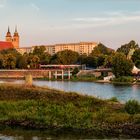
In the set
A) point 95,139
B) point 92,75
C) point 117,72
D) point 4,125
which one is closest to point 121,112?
point 95,139

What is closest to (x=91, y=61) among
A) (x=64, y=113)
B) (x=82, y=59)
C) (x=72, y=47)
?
(x=82, y=59)

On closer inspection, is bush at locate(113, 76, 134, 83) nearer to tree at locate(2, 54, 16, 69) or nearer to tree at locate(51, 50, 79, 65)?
tree at locate(2, 54, 16, 69)

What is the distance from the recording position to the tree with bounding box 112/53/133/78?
3339 inches

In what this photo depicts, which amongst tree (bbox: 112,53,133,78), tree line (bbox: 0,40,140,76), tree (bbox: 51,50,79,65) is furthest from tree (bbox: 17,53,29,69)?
tree (bbox: 112,53,133,78)

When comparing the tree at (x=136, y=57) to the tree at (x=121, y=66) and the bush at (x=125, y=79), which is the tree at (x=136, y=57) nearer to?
the tree at (x=121, y=66)

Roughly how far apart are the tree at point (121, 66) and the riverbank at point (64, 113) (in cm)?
6042

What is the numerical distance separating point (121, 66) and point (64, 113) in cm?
6506

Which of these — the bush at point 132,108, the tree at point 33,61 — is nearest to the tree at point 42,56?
the tree at point 33,61

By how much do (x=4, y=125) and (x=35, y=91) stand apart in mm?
4388

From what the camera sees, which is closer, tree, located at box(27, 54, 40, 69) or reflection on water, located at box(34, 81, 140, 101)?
reflection on water, located at box(34, 81, 140, 101)

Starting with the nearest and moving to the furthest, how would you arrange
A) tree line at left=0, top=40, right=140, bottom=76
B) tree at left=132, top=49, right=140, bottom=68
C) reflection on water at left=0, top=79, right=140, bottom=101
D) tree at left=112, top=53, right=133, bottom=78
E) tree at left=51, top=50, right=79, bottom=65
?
reflection on water at left=0, top=79, right=140, bottom=101, tree at left=112, top=53, right=133, bottom=78, tree line at left=0, top=40, right=140, bottom=76, tree at left=132, top=49, right=140, bottom=68, tree at left=51, top=50, right=79, bottom=65

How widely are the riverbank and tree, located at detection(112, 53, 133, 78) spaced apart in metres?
60.4

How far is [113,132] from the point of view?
733 inches

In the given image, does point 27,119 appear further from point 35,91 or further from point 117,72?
point 117,72
